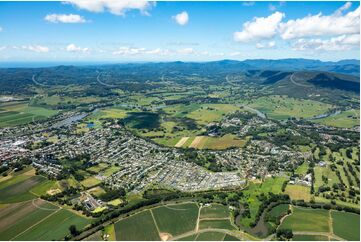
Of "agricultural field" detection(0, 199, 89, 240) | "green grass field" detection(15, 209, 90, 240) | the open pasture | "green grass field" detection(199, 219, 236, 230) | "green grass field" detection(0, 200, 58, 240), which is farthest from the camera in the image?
the open pasture

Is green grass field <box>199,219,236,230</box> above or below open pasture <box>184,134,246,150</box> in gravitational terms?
above

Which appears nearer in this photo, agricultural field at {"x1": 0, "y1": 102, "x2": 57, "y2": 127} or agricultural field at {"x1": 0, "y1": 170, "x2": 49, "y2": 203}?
agricultural field at {"x1": 0, "y1": 170, "x2": 49, "y2": 203}

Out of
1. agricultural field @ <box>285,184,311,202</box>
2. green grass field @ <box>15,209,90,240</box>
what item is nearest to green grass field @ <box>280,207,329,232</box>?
agricultural field @ <box>285,184,311,202</box>

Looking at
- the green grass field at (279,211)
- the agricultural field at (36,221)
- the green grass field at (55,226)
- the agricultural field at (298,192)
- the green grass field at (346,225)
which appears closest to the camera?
the green grass field at (346,225)

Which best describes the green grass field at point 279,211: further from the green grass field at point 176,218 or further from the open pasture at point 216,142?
the open pasture at point 216,142

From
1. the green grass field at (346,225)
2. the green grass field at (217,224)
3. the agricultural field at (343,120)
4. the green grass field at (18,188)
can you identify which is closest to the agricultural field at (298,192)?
the green grass field at (346,225)

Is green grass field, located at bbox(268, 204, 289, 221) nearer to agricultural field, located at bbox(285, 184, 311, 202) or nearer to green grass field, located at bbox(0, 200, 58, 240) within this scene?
agricultural field, located at bbox(285, 184, 311, 202)
